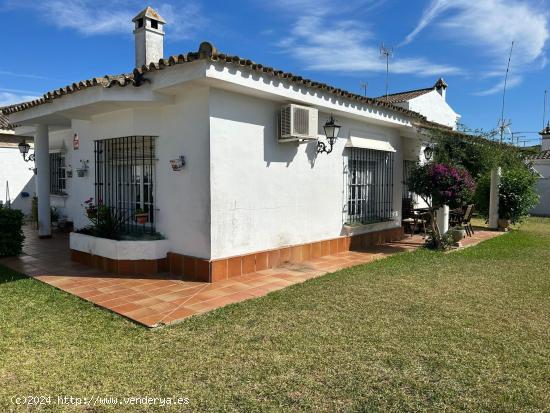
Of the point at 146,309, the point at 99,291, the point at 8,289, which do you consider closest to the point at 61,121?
the point at 8,289

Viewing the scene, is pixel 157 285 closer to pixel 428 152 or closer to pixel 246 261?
pixel 246 261

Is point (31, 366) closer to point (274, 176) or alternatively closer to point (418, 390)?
point (418, 390)

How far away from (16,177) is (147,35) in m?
13.9

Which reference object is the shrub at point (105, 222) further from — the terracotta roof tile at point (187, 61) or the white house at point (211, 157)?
the terracotta roof tile at point (187, 61)

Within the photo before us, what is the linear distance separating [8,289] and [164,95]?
466 centimetres

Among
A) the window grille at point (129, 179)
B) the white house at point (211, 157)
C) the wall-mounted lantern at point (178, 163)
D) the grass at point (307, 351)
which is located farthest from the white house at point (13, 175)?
the wall-mounted lantern at point (178, 163)

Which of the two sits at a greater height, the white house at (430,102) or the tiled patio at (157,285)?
the white house at (430,102)

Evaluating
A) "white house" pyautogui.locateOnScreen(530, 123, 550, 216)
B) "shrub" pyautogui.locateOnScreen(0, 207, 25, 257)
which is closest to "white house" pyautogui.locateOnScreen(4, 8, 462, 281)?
"shrub" pyautogui.locateOnScreen(0, 207, 25, 257)

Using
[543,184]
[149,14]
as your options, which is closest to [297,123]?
[149,14]

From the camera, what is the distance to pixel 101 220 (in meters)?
8.91

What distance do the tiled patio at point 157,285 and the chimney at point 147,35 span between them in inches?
210

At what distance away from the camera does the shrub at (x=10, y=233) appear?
9641 mm

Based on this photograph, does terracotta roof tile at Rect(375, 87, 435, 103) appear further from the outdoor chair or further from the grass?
the grass

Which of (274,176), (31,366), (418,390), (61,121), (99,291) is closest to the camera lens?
(418,390)
